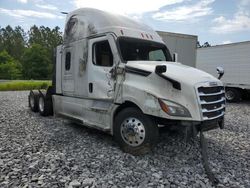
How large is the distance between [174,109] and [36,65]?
193ft

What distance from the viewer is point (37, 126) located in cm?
834

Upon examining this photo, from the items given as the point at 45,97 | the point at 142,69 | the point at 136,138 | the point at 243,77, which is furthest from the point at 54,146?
the point at 243,77

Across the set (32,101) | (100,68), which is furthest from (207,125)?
(32,101)

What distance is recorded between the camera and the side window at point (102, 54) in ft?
21.0

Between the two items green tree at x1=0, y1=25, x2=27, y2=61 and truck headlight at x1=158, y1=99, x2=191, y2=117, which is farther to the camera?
green tree at x1=0, y1=25, x2=27, y2=61

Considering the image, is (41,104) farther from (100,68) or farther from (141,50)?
(141,50)

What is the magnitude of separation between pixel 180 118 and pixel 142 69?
120cm

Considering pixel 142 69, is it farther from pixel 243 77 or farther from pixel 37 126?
pixel 243 77

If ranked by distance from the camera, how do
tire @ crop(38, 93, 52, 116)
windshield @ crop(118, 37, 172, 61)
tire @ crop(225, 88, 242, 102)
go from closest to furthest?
windshield @ crop(118, 37, 172, 61) < tire @ crop(38, 93, 52, 116) < tire @ crop(225, 88, 242, 102)

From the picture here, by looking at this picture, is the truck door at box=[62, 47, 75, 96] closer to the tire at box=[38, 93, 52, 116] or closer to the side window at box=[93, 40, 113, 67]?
the side window at box=[93, 40, 113, 67]

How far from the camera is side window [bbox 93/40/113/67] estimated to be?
21.0 feet

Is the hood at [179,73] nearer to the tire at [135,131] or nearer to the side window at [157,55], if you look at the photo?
the side window at [157,55]

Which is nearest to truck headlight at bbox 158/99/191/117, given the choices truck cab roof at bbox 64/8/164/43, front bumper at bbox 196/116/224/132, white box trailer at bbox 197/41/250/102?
front bumper at bbox 196/116/224/132

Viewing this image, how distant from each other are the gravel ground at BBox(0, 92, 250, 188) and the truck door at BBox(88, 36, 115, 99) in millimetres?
1161
